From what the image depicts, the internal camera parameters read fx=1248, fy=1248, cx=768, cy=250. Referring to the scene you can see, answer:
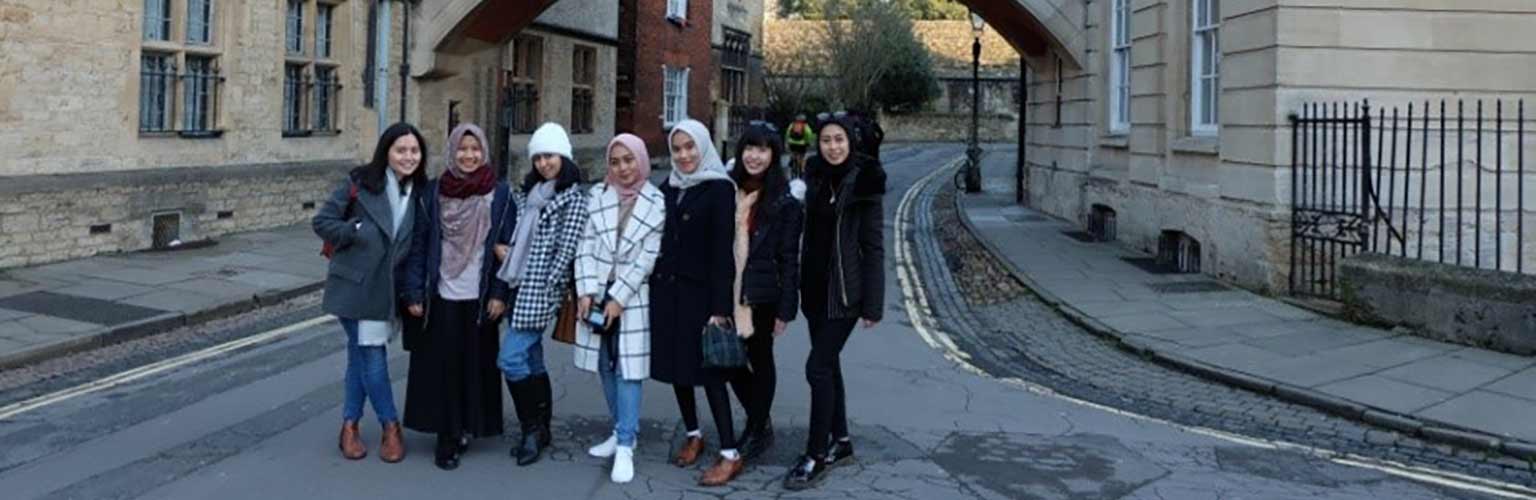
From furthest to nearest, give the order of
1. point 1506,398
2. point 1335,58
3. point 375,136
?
1. point 375,136
2. point 1335,58
3. point 1506,398

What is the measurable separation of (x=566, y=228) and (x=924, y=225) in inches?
612

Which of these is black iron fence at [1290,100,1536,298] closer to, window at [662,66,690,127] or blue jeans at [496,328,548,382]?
blue jeans at [496,328,548,382]

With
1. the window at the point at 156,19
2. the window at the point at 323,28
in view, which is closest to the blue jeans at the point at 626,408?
the window at the point at 156,19

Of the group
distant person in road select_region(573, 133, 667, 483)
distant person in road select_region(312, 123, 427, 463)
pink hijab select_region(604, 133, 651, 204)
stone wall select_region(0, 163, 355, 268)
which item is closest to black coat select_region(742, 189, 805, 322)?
distant person in road select_region(573, 133, 667, 483)

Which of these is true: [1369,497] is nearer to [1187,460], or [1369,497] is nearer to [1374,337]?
[1187,460]

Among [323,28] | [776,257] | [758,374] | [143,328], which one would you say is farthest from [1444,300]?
[323,28]

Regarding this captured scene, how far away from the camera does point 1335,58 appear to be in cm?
1184

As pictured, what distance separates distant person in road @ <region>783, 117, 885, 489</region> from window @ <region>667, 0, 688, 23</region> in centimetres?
2762

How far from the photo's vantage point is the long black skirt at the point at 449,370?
5.95 metres

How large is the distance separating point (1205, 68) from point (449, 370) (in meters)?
10.8

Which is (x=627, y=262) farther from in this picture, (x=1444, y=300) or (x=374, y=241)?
(x=1444, y=300)

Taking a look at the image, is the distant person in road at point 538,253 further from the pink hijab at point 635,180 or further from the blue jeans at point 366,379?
the blue jeans at point 366,379

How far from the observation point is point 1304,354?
9.29 m

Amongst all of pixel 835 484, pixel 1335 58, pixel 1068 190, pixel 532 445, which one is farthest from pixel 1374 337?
pixel 1068 190
